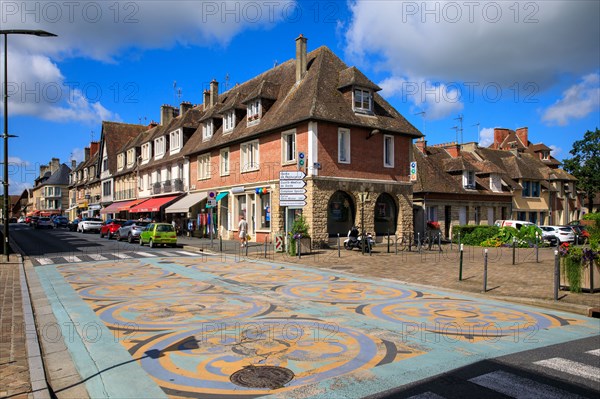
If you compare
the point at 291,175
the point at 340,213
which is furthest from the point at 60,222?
the point at 291,175

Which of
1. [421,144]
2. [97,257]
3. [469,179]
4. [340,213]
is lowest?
[97,257]

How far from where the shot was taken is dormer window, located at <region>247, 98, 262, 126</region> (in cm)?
2914

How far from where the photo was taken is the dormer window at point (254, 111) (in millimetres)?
29142

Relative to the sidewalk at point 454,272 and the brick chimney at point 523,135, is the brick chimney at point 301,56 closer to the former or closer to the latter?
the sidewalk at point 454,272

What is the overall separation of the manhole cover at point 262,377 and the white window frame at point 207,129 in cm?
3071

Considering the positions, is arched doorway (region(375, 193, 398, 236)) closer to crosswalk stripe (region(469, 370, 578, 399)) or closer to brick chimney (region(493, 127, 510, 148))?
crosswalk stripe (region(469, 370, 578, 399))

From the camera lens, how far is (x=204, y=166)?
35.2 m

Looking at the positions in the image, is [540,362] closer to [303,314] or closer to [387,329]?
[387,329]

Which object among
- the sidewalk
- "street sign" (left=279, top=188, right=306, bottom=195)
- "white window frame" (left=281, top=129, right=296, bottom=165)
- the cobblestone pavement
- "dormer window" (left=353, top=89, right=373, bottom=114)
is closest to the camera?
the cobblestone pavement

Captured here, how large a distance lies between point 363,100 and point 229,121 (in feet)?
33.3

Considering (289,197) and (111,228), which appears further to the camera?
(111,228)

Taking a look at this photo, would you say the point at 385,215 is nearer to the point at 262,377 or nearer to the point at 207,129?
the point at 207,129

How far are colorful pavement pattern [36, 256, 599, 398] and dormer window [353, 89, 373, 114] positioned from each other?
16.2m

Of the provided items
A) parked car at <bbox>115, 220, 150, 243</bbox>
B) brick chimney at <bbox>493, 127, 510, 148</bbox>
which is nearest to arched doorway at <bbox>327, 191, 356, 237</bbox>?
parked car at <bbox>115, 220, 150, 243</bbox>
